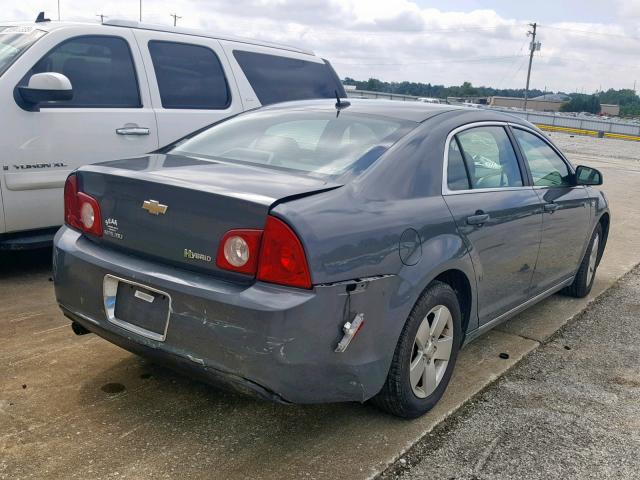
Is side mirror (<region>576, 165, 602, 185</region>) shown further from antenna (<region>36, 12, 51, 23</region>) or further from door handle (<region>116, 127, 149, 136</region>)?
antenna (<region>36, 12, 51, 23</region>)

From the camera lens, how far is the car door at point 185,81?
564 cm

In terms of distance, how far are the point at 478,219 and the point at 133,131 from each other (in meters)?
3.07

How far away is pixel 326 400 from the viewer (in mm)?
2826

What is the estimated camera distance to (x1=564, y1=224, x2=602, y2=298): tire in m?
5.49

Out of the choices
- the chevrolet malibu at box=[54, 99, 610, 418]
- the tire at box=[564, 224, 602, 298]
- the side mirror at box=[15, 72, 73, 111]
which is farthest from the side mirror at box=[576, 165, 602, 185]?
the side mirror at box=[15, 72, 73, 111]

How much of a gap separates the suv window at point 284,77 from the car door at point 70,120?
1.22 meters

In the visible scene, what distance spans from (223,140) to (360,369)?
159cm

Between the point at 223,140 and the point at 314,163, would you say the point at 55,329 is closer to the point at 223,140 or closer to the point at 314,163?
the point at 223,140

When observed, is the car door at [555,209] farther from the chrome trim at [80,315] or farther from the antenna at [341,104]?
the chrome trim at [80,315]

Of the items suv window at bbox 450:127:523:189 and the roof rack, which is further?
the roof rack

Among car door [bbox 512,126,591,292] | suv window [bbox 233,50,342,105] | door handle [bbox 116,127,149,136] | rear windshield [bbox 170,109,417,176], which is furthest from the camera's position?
suv window [bbox 233,50,342,105]

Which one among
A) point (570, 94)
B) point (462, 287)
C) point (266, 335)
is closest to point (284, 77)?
point (462, 287)

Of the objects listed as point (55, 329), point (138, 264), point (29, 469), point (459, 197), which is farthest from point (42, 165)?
point (459, 197)

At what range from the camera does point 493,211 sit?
376 cm
